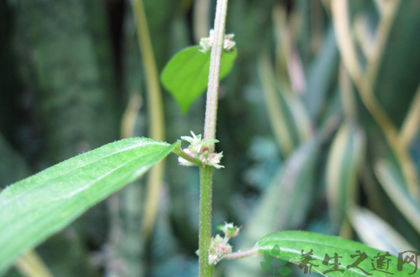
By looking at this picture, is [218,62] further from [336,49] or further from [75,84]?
[336,49]

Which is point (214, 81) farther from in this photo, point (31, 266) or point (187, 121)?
point (187, 121)

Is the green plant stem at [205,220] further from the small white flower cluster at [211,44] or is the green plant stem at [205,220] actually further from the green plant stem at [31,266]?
the green plant stem at [31,266]

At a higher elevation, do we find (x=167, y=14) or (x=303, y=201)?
(x=167, y=14)

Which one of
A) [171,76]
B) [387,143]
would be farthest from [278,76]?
[171,76]

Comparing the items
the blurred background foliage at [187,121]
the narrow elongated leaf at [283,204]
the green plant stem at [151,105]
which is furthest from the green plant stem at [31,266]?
the narrow elongated leaf at [283,204]

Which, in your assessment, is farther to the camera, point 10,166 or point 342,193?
point 342,193

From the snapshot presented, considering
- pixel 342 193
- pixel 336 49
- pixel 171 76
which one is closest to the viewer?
pixel 171 76

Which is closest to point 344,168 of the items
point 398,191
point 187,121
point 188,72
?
point 398,191

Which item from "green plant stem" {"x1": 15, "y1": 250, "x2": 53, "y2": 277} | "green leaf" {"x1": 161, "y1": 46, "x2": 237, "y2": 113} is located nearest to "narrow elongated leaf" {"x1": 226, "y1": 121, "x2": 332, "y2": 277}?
"green plant stem" {"x1": 15, "y1": 250, "x2": 53, "y2": 277}

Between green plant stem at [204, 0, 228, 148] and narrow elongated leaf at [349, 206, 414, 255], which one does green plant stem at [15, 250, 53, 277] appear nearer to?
green plant stem at [204, 0, 228, 148]
